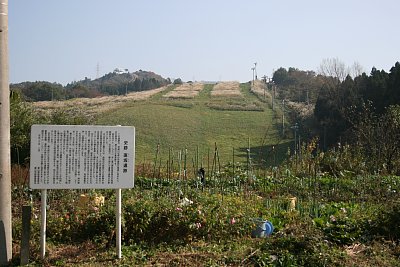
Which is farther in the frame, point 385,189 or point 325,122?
point 325,122

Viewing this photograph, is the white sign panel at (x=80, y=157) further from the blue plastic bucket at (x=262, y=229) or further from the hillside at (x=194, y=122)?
the hillside at (x=194, y=122)

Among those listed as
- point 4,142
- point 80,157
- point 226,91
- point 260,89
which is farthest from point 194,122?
point 4,142

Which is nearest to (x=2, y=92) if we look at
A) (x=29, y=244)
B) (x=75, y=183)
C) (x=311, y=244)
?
(x=75, y=183)

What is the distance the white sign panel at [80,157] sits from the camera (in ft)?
16.5

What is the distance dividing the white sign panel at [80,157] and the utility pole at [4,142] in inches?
10.1

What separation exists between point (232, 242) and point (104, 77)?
101684 millimetres

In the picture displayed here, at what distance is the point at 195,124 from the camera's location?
3841 cm

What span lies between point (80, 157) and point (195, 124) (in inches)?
1313

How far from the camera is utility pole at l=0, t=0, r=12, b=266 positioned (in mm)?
4934

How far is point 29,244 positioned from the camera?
516 cm

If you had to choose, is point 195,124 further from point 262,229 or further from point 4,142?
point 4,142

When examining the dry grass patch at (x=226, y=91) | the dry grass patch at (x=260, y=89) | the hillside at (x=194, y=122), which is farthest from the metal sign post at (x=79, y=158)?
the dry grass patch at (x=226, y=91)

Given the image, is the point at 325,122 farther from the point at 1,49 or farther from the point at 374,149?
the point at 1,49

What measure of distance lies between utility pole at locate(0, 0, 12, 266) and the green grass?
2106 centimetres
